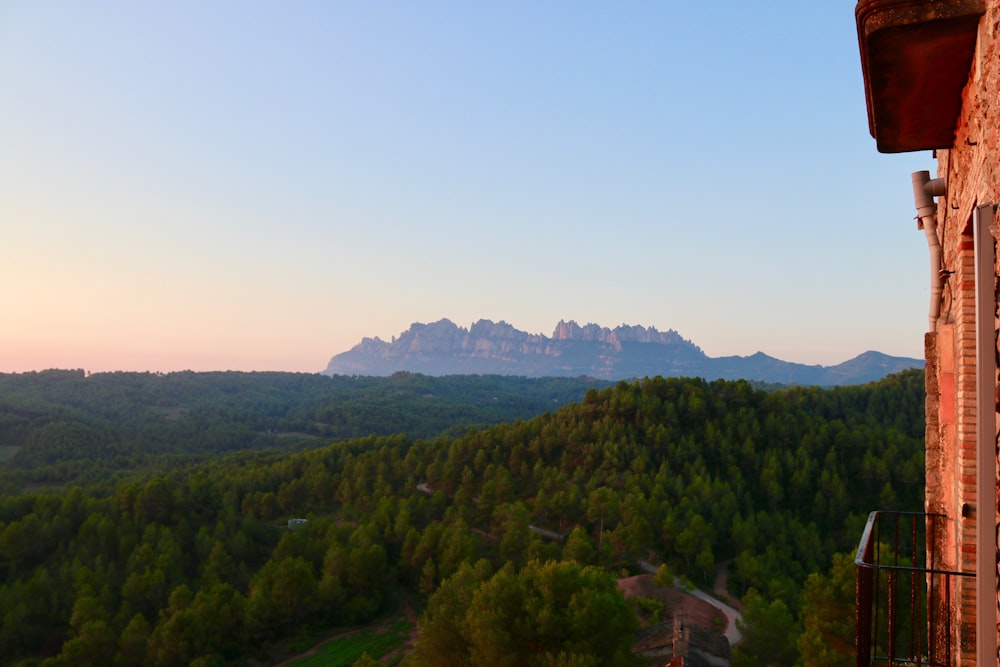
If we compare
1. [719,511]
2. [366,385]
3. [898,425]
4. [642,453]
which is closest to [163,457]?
[642,453]

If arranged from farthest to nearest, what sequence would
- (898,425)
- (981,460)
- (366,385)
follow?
(366,385), (898,425), (981,460)

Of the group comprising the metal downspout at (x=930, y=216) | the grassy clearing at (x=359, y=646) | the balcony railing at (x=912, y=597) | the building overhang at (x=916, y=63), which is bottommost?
the grassy clearing at (x=359, y=646)

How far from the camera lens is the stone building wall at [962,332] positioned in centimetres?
371

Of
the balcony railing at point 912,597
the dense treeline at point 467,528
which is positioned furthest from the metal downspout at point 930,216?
the dense treeline at point 467,528

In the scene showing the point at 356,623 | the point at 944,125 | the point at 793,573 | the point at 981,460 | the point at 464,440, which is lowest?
the point at 356,623

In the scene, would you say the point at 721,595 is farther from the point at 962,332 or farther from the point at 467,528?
the point at 962,332

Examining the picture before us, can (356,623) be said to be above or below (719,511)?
below

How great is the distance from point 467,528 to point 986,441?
39690 millimetres

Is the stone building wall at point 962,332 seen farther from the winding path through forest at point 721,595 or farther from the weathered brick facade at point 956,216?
the winding path through forest at point 721,595

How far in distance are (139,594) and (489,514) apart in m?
21.9

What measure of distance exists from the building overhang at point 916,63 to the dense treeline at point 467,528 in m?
18.8

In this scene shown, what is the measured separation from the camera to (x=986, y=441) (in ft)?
11.6

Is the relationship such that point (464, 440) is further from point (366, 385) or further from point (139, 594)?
point (366, 385)

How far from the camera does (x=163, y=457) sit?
78062mm
